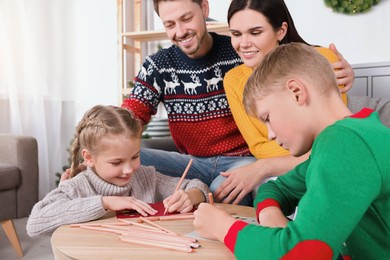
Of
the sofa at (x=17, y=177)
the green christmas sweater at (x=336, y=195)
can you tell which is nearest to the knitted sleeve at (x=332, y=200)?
the green christmas sweater at (x=336, y=195)

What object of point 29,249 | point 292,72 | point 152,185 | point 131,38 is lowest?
point 29,249

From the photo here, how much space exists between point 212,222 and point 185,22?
3.28 ft

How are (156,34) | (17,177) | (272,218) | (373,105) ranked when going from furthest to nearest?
(156,34) → (17,177) → (373,105) → (272,218)

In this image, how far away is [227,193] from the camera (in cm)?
145

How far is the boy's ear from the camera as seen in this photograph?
80cm

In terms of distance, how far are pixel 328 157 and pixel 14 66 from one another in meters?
3.35

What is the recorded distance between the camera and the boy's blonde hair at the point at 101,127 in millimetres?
1359

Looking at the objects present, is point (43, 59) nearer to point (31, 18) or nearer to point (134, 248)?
point (31, 18)

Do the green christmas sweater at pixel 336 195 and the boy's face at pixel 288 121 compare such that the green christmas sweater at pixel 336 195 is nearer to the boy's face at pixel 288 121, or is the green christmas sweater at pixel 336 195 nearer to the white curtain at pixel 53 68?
the boy's face at pixel 288 121

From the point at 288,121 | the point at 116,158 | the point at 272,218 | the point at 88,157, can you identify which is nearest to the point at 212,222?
the point at 272,218

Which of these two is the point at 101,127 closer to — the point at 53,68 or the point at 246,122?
the point at 246,122

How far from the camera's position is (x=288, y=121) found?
82cm

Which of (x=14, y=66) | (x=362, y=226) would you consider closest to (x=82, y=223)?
(x=362, y=226)

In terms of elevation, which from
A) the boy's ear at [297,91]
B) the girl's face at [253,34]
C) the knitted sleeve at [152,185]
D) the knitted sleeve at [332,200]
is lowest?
the knitted sleeve at [152,185]
